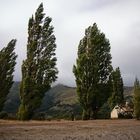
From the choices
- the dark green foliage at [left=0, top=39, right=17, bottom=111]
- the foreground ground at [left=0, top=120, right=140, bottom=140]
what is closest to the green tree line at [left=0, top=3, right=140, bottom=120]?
the dark green foliage at [left=0, top=39, right=17, bottom=111]

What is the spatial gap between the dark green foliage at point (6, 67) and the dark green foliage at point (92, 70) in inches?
411

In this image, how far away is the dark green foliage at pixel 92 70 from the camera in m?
58.9

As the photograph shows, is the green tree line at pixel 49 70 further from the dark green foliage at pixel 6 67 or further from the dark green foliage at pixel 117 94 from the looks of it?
the dark green foliage at pixel 117 94

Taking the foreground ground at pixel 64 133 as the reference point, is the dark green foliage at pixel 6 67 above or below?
above

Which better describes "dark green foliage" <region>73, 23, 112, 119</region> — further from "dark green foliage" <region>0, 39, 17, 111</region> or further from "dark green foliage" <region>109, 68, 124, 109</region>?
"dark green foliage" <region>109, 68, 124, 109</region>

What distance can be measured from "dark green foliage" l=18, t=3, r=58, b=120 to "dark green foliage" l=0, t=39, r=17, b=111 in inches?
179

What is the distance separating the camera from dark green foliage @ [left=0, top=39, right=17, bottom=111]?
5729 cm

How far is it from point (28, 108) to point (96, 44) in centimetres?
1814

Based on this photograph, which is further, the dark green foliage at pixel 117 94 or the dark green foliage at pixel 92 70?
the dark green foliage at pixel 117 94

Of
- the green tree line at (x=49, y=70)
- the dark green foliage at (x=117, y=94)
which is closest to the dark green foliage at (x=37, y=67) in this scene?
the green tree line at (x=49, y=70)

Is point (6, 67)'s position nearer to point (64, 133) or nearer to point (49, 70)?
point (49, 70)

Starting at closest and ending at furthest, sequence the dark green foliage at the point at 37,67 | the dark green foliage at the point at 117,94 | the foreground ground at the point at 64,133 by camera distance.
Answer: the foreground ground at the point at 64,133 → the dark green foliage at the point at 37,67 → the dark green foliage at the point at 117,94

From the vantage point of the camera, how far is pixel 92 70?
60.8 meters

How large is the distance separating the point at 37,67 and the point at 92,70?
10.2 m
